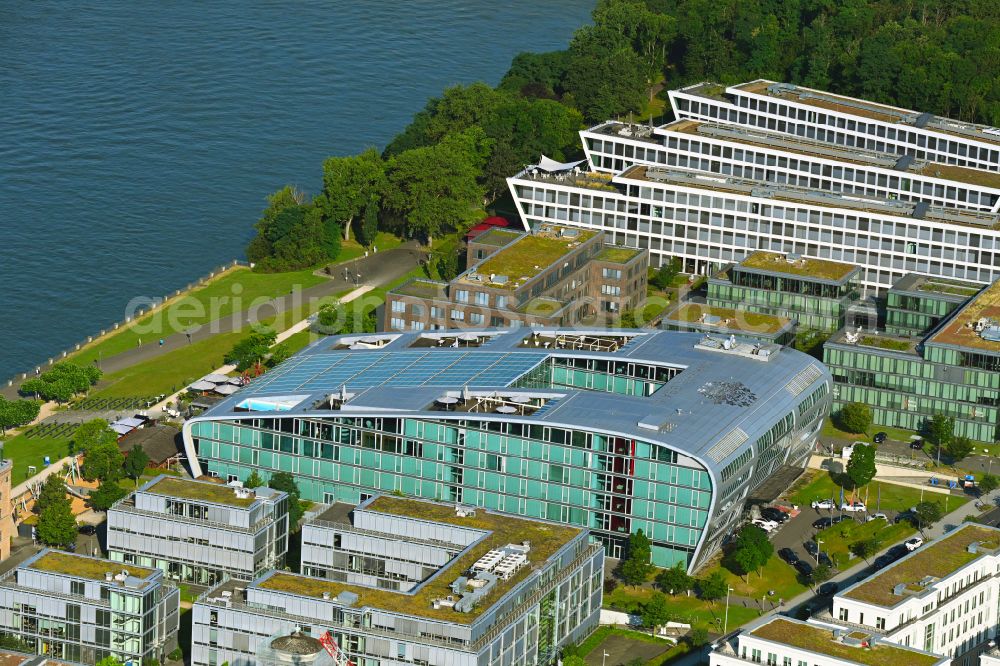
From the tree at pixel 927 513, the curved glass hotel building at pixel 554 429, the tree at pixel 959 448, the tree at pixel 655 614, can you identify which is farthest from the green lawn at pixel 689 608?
the tree at pixel 959 448

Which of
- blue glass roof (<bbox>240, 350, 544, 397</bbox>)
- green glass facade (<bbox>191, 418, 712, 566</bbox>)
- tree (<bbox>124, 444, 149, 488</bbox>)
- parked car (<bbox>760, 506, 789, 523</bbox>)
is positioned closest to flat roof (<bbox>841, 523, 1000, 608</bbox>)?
green glass facade (<bbox>191, 418, 712, 566</bbox>)

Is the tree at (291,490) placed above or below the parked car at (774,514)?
above

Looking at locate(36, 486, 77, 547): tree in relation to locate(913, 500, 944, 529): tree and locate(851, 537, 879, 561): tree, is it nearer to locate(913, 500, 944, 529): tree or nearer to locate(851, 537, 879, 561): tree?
locate(851, 537, 879, 561): tree

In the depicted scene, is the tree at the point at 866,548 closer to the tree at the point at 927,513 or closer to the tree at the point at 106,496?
the tree at the point at 927,513

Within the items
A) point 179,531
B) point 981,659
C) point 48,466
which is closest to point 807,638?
point 981,659

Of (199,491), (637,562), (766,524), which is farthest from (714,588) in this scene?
(199,491)

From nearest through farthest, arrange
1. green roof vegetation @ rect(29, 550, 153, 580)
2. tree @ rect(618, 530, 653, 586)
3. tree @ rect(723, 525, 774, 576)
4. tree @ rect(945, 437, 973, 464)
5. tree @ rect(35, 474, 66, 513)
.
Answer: green roof vegetation @ rect(29, 550, 153, 580)
tree @ rect(618, 530, 653, 586)
tree @ rect(723, 525, 774, 576)
tree @ rect(35, 474, 66, 513)
tree @ rect(945, 437, 973, 464)
